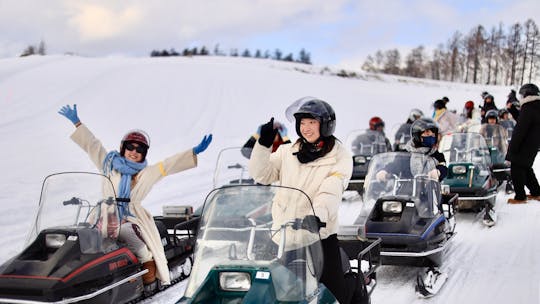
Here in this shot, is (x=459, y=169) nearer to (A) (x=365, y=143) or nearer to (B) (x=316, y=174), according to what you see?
(A) (x=365, y=143)

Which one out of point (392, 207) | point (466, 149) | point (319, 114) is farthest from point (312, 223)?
point (466, 149)

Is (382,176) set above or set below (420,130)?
below

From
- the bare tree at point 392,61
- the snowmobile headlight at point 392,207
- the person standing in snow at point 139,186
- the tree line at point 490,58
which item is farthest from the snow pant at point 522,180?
the bare tree at point 392,61

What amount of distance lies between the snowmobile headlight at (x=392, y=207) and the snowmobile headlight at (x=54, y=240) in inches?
135

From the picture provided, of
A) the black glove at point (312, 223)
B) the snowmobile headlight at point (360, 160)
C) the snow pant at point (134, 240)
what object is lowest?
the snow pant at point (134, 240)

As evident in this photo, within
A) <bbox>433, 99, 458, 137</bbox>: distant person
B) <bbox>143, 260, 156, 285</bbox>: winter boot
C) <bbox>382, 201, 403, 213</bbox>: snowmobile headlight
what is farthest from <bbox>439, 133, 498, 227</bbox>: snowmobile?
<bbox>143, 260, 156, 285</bbox>: winter boot

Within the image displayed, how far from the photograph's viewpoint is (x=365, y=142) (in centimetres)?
1162

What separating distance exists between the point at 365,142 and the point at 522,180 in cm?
320

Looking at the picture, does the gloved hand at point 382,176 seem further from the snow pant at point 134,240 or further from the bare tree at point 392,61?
the bare tree at point 392,61

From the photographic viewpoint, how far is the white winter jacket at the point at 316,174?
3.80 meters

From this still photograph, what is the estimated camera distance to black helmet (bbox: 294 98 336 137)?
13.0 feet

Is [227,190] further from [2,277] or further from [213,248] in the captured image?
[2,277]

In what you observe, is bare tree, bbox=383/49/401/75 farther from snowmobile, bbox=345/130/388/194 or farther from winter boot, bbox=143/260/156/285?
winter boot, bbox=143/260/156/285

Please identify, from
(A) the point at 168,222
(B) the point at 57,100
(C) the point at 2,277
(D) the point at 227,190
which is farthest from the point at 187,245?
(B) the point at 57,100
